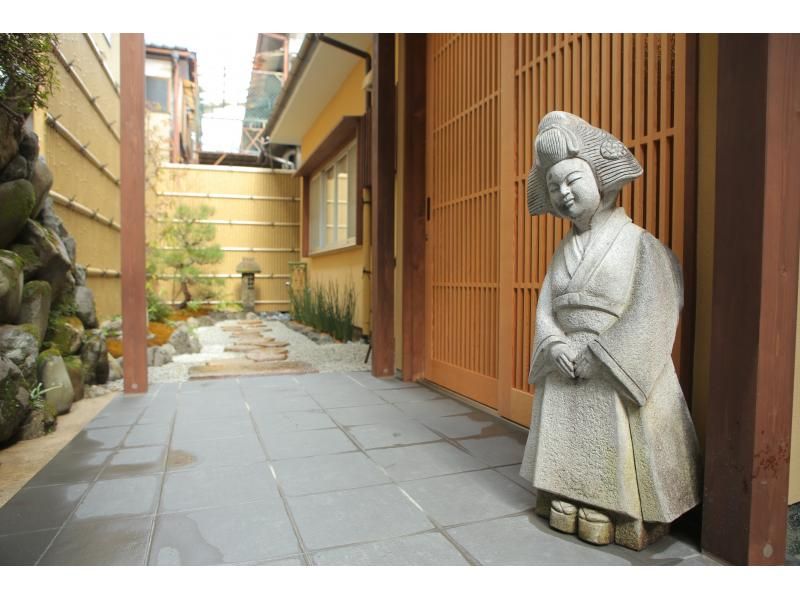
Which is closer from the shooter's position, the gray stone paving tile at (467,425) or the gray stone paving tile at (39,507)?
the gray stone paving tile at (39,507)

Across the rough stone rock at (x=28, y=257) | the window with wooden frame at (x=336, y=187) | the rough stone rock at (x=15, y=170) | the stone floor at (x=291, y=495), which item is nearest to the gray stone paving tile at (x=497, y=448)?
the stone floor at (x=291, y=495)

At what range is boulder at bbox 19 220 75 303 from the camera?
12.5 feet

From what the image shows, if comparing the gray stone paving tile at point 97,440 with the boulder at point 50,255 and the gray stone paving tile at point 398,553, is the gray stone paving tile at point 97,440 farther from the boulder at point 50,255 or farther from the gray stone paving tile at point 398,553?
the gray stone paving tile at point 398,553

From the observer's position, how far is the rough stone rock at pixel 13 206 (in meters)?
3.34

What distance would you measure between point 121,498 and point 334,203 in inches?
289

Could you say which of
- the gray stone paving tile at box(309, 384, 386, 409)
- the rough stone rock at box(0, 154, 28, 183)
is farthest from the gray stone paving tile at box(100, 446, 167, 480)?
the rough stone rock at box(0, 154, 28, 183)

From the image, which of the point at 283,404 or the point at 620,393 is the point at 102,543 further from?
the point at 283,404

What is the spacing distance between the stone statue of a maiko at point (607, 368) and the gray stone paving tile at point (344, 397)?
1995 millimetres

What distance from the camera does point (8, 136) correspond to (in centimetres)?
331

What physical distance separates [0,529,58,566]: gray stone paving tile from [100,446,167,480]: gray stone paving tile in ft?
1.77

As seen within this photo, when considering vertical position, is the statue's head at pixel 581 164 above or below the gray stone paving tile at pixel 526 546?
above

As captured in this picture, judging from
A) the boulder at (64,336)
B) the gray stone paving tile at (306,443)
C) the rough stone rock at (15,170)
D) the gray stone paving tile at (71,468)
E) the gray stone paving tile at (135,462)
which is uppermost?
the rough stone rock at (15,170)

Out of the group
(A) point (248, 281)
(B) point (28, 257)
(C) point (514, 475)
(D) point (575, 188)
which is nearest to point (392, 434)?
(C) point (514, 475)

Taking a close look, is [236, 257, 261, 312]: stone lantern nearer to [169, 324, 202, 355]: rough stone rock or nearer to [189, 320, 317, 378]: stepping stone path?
[189, 320, 317, 378]: stepping stone path
